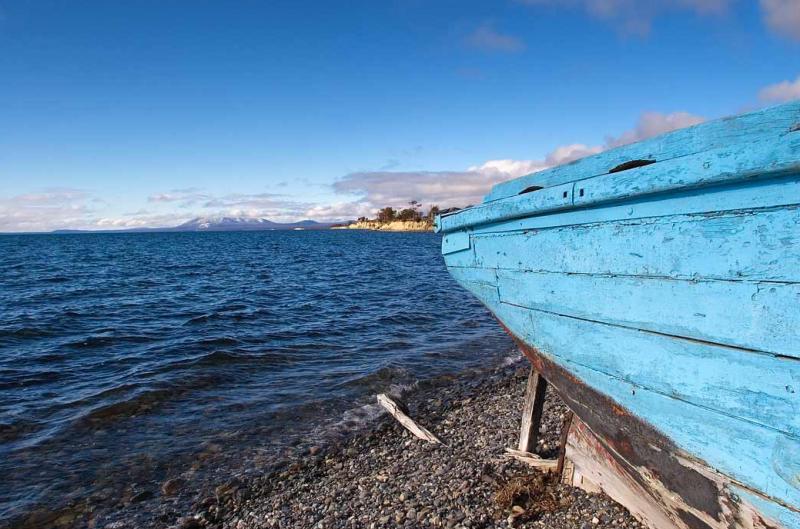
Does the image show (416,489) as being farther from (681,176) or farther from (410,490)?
(681,176)

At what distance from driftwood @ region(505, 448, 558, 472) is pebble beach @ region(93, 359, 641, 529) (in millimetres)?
95

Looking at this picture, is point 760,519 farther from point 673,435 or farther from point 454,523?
point 454,523

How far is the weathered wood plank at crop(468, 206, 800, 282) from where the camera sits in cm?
229

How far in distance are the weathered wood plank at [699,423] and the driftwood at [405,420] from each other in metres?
4.22

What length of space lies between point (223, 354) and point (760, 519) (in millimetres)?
12716

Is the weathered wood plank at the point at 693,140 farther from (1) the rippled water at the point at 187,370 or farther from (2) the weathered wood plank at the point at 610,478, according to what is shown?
(1) the rippled water at the point at 187,370

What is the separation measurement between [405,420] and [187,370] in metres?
6.67

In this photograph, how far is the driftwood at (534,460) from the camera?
5.82 meters

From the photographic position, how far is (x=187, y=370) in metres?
11.8

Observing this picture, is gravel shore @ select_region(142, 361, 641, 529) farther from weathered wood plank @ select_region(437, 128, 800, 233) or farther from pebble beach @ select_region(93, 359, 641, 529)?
weathered wood plank @ select_region(437, 128, 800, 233)

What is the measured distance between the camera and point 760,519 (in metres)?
2.61

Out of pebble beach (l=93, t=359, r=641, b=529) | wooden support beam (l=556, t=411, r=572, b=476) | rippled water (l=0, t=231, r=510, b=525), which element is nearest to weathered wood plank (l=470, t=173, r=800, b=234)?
wooden support beam (l=556, t=411, r=572, b=476)

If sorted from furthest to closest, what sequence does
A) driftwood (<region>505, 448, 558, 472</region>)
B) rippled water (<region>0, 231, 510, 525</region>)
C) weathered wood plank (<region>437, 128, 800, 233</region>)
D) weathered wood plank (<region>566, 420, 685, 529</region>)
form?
rippled water (<region>0, 231, 510, 525</region>) → driftwood (<region>505, 448, 558, 472</region>) → weathered wood plank (<region>566, 420, 685, 529</region>) → weathered wood plank (<region>437, 128, 800, 233</region>)

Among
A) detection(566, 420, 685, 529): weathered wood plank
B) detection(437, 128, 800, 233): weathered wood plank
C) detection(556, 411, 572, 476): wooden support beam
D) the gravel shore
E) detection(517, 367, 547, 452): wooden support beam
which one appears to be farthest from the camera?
detection(517, 367, 547, 452): wooden support beam
